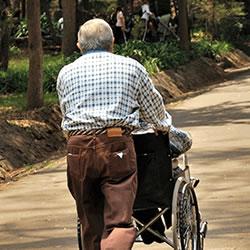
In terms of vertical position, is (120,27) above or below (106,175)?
below

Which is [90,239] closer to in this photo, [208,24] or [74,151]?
[74,151]

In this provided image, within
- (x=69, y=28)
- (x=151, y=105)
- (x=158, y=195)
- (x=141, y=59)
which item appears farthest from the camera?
(x=141, y=59)

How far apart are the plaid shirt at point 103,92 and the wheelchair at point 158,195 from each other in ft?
1.18

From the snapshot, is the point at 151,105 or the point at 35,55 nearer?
the point at 151,105

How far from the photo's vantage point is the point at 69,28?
25.7 meters

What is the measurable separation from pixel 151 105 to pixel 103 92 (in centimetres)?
42

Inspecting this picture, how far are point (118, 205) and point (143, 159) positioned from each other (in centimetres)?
62

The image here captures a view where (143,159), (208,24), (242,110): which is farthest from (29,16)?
(208,24)

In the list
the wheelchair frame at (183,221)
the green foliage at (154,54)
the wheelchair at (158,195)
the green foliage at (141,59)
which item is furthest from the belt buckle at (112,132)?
the green foliage at (154,54)

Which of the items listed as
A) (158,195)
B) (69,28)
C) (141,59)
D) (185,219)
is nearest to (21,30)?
(141,59)

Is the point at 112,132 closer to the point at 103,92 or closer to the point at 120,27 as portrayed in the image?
the point at 103,92

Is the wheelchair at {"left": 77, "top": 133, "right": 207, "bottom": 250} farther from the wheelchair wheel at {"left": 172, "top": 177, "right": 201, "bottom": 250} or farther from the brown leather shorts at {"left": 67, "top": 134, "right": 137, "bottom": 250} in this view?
the brown leather shorts at {"left": 67, "top": 134, "right": 137, "bottom": 250}

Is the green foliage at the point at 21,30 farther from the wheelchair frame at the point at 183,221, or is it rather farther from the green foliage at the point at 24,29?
the wheelchair frame at the point at 183,221

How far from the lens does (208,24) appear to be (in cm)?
3822
